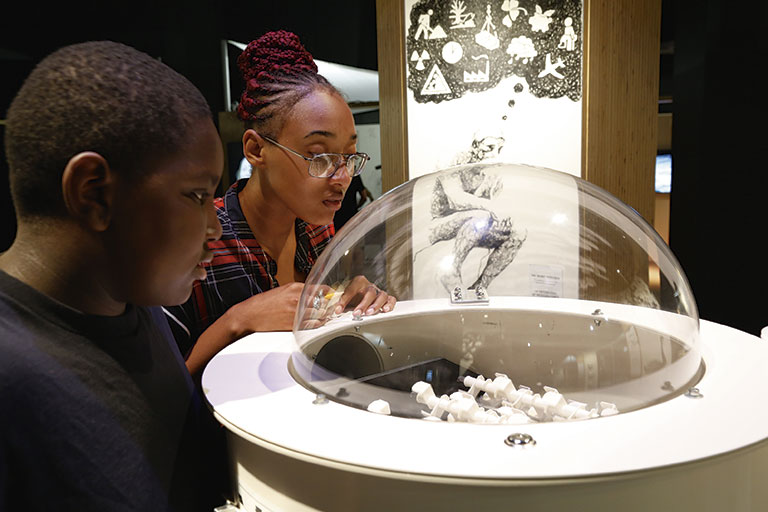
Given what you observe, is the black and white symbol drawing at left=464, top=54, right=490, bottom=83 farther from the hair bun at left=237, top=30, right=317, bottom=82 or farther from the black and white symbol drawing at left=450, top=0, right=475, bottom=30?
the hair bun at left=237, top=30, right=317, bottom=82

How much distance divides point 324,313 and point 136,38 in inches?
→ 57.8

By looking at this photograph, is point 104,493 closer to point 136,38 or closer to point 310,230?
point 310,230

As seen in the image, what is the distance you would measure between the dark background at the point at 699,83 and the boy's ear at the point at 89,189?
1538 millimetres

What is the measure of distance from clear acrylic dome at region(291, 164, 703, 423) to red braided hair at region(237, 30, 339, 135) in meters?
0.39

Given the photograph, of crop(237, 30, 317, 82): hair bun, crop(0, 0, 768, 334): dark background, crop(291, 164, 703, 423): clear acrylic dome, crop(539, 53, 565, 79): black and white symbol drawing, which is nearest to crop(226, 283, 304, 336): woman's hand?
crop(291, 164, 703, 423): clear acrylic dome

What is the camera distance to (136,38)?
198cm

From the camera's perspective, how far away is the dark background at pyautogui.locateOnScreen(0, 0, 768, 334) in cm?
207

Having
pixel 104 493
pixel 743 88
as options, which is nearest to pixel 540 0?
pixel 743 88

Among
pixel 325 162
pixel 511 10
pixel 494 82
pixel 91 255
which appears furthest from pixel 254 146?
pixel 511 10

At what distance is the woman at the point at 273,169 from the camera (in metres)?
1.28

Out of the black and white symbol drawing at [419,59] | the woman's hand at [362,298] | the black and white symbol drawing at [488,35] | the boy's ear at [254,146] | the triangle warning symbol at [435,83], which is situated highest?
the black and white symbol drawing at [488,35]

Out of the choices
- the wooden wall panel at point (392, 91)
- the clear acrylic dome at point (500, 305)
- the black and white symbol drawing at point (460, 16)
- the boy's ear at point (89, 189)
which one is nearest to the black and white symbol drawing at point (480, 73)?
the black and white symbol drawing at point (460, 16)

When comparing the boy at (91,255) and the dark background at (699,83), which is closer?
the boy at (91,255)

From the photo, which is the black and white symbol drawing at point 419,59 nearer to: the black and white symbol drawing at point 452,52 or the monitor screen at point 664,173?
the black and white symbol drawing at point 452,52
